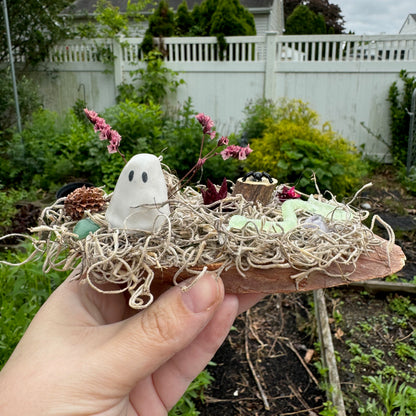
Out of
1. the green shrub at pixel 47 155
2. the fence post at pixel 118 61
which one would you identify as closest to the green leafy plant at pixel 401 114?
the green shrub at pixel 47 155

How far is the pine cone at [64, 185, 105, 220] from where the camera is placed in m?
1.13

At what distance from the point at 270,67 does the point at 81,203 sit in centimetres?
685

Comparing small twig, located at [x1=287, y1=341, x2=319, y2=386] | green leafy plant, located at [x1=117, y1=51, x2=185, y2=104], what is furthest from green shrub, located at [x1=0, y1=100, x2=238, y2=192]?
small twig, located at [x1=287, y1=341, x2=319, y2=386]

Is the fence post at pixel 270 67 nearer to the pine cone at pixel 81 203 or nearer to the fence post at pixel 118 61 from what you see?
the fence post at pixel 118 61

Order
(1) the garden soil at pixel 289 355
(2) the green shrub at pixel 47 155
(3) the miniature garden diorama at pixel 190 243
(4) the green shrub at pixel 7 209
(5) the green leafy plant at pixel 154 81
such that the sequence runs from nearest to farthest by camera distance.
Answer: (3) the miniature garden diorama at pixel 190 243
(1) the garden soil at pixel 289 355
(4) the green shrub at pixel 7 209
(2) the green shrub at pixel 47 155
(5) the green leafy plant at pixel 154 81

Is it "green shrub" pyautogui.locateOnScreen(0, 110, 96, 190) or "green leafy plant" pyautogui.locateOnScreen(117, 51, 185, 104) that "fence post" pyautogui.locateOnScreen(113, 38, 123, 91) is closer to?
"green leafy plant" pyautogui.locateOnScreen(117, 51, 185, 104)

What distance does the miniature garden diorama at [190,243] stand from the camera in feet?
3.20

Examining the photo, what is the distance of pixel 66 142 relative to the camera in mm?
5887

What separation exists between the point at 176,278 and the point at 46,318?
430mm

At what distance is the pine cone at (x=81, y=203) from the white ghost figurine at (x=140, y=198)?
112 mm

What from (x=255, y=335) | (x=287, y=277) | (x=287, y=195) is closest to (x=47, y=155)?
(x=255, y=335)

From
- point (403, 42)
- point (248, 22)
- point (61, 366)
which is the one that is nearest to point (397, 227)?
point (61, 366)

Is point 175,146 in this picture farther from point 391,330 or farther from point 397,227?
point 391,330

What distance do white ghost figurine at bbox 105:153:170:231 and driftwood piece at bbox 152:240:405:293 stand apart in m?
0.14
